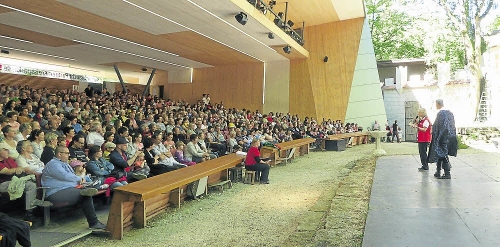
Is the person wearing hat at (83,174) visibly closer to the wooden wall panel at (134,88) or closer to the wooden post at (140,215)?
the wooden post at (140,215)

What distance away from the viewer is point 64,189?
4.27 metres

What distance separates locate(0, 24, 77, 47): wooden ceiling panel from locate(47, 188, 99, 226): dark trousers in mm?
7945

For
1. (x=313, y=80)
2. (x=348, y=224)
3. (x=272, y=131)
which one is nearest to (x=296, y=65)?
(x=313, y=80)

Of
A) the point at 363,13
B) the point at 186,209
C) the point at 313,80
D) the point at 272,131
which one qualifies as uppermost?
the point at 363,13

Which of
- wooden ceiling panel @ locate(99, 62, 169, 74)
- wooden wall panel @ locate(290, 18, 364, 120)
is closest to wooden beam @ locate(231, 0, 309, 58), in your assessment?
wooden wall panel @ locate(290, 18, 364, 120)

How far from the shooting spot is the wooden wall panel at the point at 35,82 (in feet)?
51.8

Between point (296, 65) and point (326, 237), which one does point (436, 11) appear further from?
point (326, 237)

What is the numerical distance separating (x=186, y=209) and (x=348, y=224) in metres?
2.38

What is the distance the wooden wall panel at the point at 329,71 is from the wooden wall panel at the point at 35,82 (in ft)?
33.7

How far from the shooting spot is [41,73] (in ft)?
55.9

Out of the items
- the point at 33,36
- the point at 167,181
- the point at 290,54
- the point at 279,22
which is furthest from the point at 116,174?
the point at 290,54

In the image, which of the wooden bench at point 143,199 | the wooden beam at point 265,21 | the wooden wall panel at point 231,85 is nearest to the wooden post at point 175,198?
the wooden bench at point 143,199

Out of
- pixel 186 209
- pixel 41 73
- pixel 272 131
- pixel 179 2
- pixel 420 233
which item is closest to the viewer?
pixel 420 233

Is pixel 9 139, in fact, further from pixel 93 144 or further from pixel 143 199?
pixel 143 199
